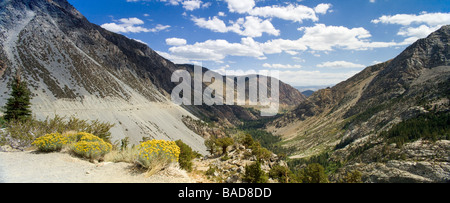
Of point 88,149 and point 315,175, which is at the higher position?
point 88,149

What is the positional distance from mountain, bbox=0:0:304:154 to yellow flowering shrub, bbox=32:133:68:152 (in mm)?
45829

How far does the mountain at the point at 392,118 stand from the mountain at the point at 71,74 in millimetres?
50254

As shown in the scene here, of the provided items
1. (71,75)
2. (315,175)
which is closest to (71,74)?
(71,75)

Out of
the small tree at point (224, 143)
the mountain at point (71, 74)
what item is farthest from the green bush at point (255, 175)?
the mountain at point (71, 74)

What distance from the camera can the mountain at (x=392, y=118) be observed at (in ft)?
125

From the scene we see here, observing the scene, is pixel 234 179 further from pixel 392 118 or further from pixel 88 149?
pixel 392 118

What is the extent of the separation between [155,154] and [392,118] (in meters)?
86.3

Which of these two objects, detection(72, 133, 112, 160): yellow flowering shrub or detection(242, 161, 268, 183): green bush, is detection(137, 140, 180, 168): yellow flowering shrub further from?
detection(242, 161, 268, 183): green bush

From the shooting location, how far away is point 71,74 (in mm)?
69188

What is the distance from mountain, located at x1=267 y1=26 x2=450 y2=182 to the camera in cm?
3806

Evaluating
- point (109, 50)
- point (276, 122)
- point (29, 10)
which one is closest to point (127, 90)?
point (109, 50)

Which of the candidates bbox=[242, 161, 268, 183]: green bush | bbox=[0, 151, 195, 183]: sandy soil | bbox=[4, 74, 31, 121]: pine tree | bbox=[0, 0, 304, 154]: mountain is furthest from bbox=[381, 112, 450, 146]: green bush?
bbox=[4, 74, 31, 121]: pine tree

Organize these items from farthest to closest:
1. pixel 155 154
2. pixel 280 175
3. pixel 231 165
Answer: pixel 280 175
pixel 231 165
pixel 155 154

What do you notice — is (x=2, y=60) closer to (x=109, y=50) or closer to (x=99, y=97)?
(x=99, y=97)
